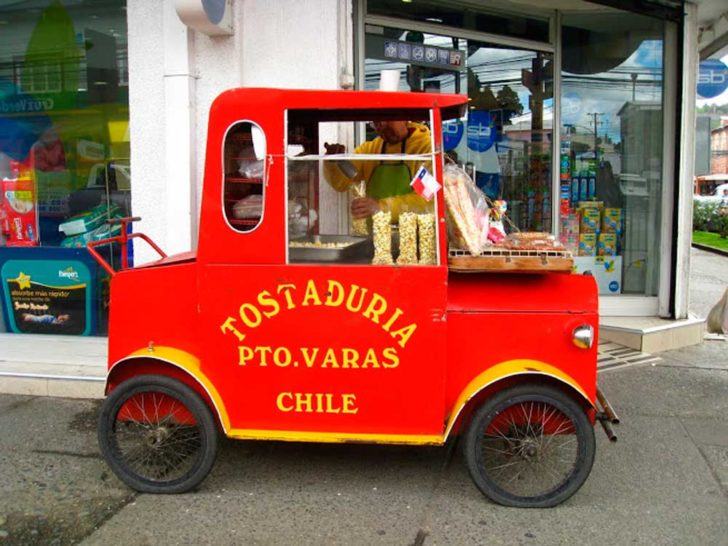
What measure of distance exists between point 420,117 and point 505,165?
415 cm

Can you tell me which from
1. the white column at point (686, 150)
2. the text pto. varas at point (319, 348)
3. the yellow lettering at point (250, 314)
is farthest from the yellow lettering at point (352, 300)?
the white column at point (686, 150)

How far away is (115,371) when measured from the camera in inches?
155

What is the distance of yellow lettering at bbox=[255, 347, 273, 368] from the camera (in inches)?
147

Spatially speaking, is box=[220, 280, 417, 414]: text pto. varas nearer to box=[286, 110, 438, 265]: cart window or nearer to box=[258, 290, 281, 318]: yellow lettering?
box=[258, 290, 281, 318]: yellow lettering

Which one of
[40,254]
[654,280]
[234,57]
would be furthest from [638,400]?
[40,254]

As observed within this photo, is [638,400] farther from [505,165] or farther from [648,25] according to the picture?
[648,25]

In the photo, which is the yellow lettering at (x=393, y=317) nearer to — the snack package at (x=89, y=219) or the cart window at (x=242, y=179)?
the cart window at (x=242, y=179)

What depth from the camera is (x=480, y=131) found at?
24.7 ft

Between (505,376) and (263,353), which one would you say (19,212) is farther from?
(505,376)

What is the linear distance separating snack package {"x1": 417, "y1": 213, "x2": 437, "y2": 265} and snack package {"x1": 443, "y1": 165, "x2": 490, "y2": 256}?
12cm

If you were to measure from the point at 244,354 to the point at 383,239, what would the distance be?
3.10ft

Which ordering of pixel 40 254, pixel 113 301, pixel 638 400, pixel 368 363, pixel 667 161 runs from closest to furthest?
pixel 368 363 < pixel 113 301 < pixel 638 400 < pixel 40 254 < pixel 667 161

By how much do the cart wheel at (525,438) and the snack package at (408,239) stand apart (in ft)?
2.74

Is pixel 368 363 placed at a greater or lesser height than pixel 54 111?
lesser
